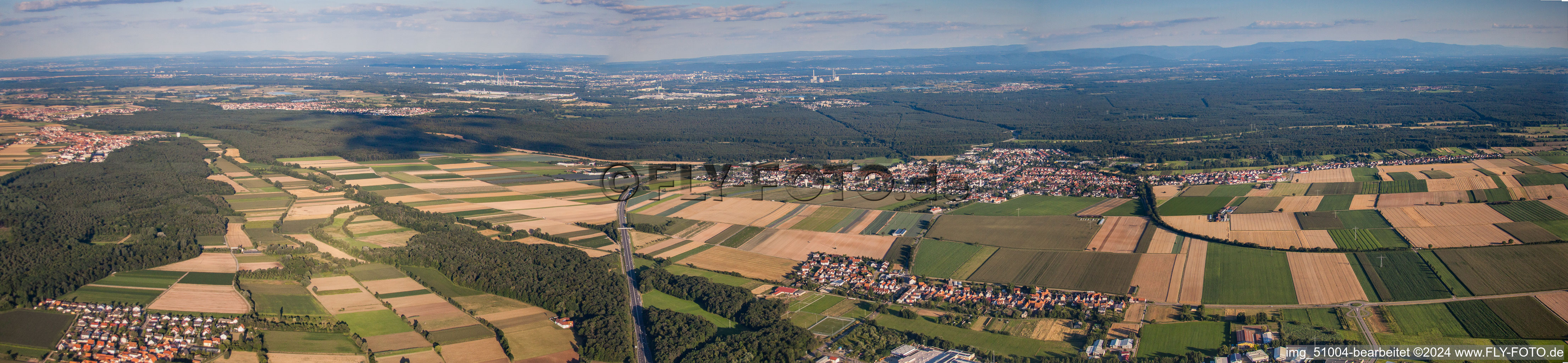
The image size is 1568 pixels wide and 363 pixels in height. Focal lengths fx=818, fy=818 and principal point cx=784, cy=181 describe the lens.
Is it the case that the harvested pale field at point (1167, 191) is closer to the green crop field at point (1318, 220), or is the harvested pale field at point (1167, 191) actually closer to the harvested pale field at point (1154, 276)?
the green crop field at point (1318, 220)

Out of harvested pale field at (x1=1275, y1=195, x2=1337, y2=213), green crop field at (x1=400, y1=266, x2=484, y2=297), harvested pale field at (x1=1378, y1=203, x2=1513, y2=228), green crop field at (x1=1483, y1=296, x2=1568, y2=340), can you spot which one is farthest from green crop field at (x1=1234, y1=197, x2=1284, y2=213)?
green crop field at (x1=400, y1=266, x2=484, y2=297)

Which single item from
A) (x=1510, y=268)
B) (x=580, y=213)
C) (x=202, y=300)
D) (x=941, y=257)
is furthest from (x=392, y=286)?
(x=1510, y=268)

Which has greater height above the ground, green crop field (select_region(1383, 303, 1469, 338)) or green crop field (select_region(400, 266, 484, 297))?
green crop field (select_region(1383, 303, 1469, 338))

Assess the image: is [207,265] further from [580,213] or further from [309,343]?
[580,213]

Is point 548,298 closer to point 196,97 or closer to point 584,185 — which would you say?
point 584,185

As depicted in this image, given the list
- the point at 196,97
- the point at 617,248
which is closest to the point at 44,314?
the point at 617,248

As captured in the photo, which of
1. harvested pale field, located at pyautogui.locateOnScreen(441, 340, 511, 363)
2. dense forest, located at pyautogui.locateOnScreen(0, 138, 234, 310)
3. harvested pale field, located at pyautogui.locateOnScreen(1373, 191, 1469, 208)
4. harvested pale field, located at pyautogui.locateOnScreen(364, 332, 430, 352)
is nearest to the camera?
harvested pale field, located at pyautogui.locateOnScreen(441, 340, 511, 363)

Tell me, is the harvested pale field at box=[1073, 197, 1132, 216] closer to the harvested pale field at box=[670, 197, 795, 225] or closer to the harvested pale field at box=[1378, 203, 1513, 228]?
the harvested pale field at box=[1378, 203, 1513, 228]

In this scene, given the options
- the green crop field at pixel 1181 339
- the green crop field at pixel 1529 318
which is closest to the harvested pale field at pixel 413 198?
the green crop field at pixel 1181 339
